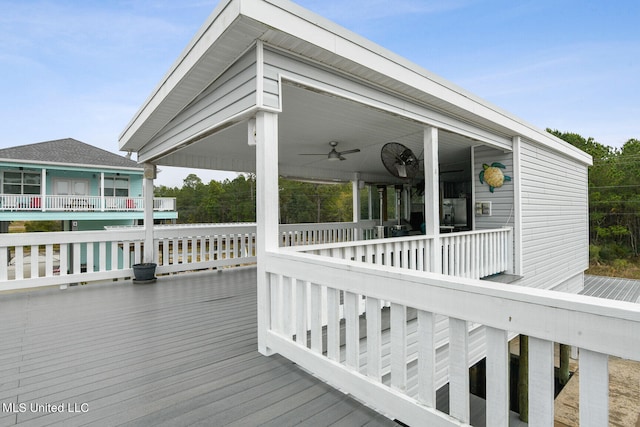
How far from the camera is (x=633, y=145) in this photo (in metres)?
21.3

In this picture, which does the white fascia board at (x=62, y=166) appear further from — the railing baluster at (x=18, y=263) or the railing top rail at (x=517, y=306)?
the railing top rail at (x=517, y=306)

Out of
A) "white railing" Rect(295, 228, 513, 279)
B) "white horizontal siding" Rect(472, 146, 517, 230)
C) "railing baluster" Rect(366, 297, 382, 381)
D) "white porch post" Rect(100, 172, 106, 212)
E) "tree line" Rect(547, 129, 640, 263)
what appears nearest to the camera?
"railing baluster" Rect(366, 297, 382, 381)

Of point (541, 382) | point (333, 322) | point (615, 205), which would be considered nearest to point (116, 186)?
point (333, 322)

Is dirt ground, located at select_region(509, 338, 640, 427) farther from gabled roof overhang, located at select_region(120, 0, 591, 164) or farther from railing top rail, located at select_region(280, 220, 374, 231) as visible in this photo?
gabled roof overhang, located at select_region(120, 0, 591, 164)

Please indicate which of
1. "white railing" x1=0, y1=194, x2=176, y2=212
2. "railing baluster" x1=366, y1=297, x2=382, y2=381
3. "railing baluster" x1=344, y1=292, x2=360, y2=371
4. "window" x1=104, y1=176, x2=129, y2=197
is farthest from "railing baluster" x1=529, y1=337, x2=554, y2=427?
"window" x1=104, y1=176, x2=129, y2=197

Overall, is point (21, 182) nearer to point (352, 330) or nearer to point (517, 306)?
point (352, 330)

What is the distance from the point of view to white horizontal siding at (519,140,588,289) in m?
5.73

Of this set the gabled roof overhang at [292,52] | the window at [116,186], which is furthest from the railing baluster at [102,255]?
the window at [116,186]

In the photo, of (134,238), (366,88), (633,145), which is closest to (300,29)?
(366,88)

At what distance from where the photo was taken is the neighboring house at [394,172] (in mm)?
1309

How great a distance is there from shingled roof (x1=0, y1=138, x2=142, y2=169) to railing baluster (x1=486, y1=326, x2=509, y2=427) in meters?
14.4

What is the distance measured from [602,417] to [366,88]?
2864 mm

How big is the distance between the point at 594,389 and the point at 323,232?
7115 mm

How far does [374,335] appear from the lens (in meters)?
1.70
